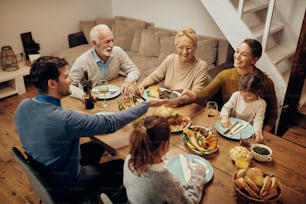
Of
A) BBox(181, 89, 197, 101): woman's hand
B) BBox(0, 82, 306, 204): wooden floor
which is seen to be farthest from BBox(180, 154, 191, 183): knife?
BBox(0, 82, 306, 204): wooden floor

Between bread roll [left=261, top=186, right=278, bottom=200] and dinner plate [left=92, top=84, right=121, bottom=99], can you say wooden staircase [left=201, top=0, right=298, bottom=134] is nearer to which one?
dinner plate [left=92, top=84, right=121, bottom=99]

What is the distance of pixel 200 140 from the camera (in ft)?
5.69

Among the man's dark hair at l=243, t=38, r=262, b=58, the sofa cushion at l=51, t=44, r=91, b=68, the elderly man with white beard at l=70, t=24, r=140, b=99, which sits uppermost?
the man's dark hair at l=243, t=38, r=262, b=58

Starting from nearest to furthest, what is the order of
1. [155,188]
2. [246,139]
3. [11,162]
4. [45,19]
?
[155,188]
[246,139]
[11,162]
[45,19]

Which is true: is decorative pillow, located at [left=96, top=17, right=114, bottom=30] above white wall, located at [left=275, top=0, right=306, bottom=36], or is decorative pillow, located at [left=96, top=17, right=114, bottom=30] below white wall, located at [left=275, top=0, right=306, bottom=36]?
below

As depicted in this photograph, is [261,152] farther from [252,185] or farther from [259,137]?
[252,185]

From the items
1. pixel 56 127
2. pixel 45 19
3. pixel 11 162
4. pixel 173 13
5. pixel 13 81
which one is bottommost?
pixel 11 162

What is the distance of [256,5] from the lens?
331 cm

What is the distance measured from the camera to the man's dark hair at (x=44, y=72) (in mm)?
1591

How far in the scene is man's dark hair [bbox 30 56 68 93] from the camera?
5.22 feet

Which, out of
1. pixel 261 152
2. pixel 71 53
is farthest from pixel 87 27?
pixel 261 152

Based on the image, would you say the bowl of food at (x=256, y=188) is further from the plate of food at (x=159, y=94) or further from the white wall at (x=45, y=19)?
the white wall at (x=45, y=19)

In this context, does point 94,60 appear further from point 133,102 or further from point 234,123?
point 234,123

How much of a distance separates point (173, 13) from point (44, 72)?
3303 millimetres
